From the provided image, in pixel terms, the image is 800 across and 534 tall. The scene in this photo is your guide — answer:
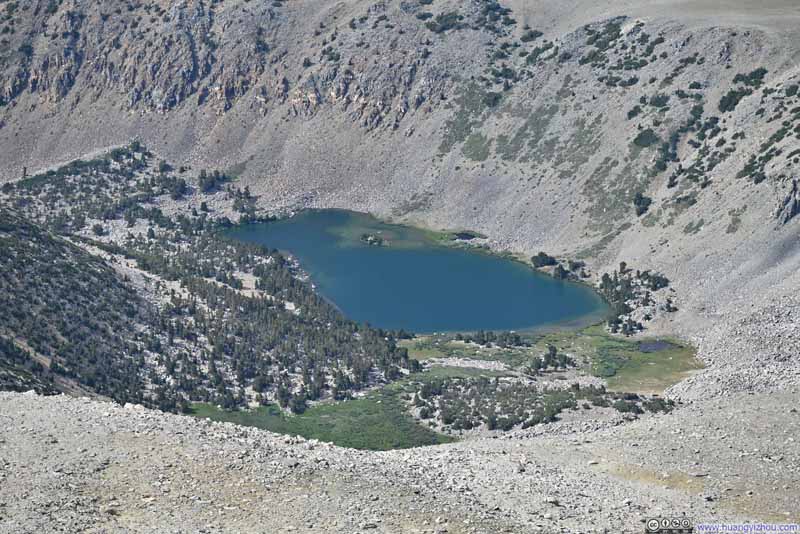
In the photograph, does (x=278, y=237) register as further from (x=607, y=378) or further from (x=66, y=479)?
(x=66, y=479)

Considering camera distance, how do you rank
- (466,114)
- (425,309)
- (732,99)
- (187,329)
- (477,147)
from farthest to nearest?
1. (466,114)
2. (477,147)
3. (732,99)
4. (425,309)
5. (187,329)

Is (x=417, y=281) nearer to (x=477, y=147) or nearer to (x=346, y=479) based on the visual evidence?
(x=477, y=147)

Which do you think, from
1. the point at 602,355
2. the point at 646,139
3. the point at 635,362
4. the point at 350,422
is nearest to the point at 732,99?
the point at 646,139

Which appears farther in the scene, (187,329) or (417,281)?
(417,281)

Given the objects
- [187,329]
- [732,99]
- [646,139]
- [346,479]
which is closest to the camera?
[346,479]

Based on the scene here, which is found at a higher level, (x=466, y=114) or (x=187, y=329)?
(x=466, y=114)

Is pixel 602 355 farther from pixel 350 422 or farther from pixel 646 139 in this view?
pixel 646 139

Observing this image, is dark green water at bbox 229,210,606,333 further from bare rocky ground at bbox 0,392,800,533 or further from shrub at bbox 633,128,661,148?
bare rocky ground at bbox 0,392,800,533

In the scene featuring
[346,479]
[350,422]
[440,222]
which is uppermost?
[440,222]
